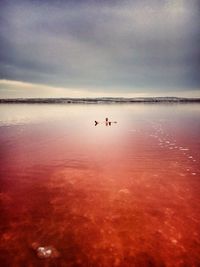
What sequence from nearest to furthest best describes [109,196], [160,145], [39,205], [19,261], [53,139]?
[19,261], [39,205], [109,196], [160,145], [53,139]

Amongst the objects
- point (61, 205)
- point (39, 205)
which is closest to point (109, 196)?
point (61, 205)

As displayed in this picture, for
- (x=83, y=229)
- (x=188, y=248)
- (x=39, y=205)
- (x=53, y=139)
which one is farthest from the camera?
(x=53, y=139)

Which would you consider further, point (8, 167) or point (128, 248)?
point (8, 167)

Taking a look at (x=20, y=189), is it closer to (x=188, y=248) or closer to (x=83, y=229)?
(x=83, y=229)

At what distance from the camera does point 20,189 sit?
1086cm

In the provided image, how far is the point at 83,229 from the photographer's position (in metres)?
7.75

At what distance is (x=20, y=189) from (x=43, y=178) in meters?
1.73

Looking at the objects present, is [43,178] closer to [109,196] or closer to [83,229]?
[109,196]

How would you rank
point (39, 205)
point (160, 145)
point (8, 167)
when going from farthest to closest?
point (160, 145)
point (8, 167)
point (39, 205)

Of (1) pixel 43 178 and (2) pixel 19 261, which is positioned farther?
(1) pixel 43 178

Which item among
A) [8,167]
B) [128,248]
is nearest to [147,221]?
[128,248]

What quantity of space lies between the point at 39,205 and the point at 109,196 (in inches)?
114

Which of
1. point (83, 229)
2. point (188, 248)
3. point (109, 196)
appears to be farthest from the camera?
point (109, 196)

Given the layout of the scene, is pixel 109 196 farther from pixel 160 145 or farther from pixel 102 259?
pixel 160 145
